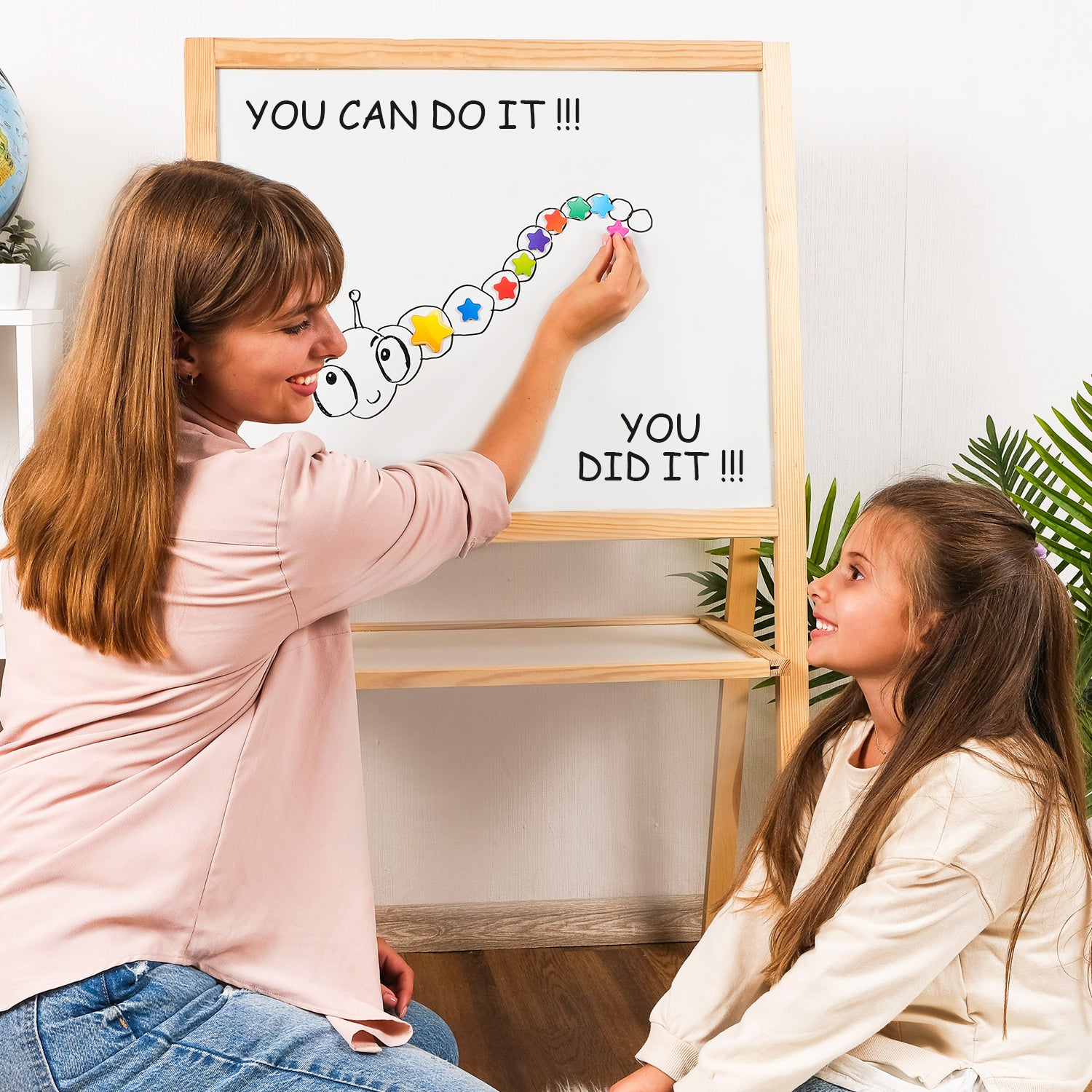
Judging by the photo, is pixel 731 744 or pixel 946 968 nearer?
pixel 946 968

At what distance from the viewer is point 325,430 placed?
4.91ft

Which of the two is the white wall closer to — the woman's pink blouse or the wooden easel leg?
the wooden easel leg

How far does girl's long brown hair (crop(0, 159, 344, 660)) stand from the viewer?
2.92ft

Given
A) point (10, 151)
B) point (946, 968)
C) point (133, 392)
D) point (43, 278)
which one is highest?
point (10, 151)

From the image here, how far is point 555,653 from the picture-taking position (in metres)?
1.62

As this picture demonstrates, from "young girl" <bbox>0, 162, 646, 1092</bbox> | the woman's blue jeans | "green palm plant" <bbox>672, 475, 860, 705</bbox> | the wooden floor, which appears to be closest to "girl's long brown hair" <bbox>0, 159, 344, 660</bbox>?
"young girl" <bbox>0, 162, 646, 1092</bbox>

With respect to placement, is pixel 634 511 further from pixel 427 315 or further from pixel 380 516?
pixel 380 516

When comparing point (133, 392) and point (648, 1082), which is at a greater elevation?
point (133, 392)

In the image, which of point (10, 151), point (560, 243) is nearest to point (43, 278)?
point (10, 151)

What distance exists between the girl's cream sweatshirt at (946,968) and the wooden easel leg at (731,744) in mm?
672

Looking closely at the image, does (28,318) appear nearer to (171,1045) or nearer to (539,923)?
(171,1045)

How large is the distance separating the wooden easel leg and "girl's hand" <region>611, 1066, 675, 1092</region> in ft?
1.96

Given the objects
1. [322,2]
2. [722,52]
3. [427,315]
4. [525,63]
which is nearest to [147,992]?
[427,315]

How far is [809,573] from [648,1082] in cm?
92
